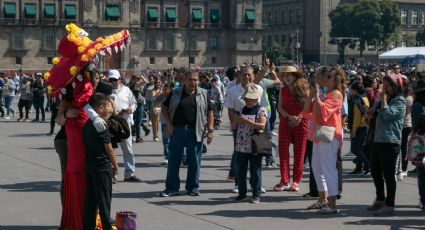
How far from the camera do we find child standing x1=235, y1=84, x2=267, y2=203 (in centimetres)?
1089

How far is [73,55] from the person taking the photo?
8.50 metres

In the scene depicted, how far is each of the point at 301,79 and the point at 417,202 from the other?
98.7 inches

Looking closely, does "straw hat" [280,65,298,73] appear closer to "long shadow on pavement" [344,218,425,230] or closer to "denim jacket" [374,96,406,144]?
"denim jacket" [374,96,406,144]

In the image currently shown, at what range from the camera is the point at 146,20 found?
89.6 metres

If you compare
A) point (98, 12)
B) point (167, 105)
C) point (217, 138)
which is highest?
point (98, 12)

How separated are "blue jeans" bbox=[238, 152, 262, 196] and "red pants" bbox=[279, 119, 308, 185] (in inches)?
46.0

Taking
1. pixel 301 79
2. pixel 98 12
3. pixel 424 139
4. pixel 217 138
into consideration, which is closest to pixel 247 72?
pixel 301 79

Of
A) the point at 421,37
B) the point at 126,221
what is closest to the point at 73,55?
the point at 126,221

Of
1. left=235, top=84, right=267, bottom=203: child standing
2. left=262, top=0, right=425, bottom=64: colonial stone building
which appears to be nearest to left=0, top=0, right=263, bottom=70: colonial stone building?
left=262, top=0, right=425, bottom=64: colonial stone building

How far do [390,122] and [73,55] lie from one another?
4257 mm

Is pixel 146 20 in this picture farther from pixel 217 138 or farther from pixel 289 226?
pixel 289 226

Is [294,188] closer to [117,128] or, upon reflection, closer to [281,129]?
[281,129]

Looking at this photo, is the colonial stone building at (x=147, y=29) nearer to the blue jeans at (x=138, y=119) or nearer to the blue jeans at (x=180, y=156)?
the blue jeans at (x=138, y=119)

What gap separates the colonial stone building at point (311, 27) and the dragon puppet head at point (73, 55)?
8800 cm
